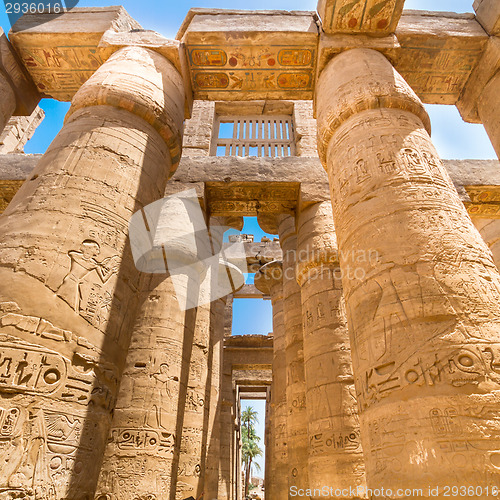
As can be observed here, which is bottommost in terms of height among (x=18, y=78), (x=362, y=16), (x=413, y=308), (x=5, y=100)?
(x=413, y=308)

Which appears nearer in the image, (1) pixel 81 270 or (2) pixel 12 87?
(1) pixel 81 270

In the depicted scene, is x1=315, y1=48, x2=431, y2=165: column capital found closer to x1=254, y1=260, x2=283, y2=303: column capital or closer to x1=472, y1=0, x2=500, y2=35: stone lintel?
x1=472, y1=0, x2=500, y2=35: stone lintel

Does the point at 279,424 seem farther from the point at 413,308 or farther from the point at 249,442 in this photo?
the point at 249,442

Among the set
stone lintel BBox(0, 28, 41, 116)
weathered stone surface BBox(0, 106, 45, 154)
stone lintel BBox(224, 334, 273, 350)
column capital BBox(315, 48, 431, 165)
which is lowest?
column capital BBox(315, 48, 431, 165)

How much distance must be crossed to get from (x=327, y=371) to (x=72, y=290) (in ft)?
13.2

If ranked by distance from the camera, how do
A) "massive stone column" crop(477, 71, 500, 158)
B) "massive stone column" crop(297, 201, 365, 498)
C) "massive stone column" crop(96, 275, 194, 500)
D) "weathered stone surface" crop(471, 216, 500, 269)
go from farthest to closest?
1. "weathered stone surface" crop(471, 216, 500, 269)
2. "massive stone column" crop(477, 71, 500, 158)
3. "massive stone column" crop(297, 201, 365, 498)
4. "massive stone column" crop(96, 275, 194, 500)

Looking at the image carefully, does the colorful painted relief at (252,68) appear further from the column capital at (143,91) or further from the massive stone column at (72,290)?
the massive stone column at (72,290)

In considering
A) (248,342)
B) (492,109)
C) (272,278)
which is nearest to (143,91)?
(492,109)

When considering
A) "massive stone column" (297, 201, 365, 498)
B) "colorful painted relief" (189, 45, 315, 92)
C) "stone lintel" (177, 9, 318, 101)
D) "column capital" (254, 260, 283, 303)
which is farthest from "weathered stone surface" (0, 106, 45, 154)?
"massive stone column" (297, 201, 365, 498)

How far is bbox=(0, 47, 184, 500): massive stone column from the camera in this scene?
213cm

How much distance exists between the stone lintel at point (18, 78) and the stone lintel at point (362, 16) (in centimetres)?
500

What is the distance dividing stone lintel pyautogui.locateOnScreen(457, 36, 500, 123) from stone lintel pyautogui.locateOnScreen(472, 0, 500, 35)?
0.14 m

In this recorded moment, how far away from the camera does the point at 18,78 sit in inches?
237

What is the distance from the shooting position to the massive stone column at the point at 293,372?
21.3 ft
